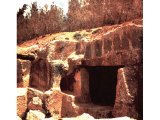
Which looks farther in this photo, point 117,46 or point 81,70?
point 81,70

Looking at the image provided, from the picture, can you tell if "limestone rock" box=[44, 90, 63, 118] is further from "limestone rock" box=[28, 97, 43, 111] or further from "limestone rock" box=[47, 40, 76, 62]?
"limestone rock" box=[47, 40, 76, 62]

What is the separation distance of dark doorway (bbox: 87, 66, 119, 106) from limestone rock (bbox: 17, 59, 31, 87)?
144 cm

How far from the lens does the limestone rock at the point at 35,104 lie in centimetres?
587

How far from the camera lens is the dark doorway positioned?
22.4 ft

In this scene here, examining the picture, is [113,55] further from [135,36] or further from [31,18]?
[31,18]

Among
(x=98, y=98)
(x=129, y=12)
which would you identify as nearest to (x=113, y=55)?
(x=129, y=12)

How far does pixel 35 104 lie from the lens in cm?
596

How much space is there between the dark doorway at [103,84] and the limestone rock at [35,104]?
4.04ft

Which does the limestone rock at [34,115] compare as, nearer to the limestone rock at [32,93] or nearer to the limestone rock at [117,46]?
the limestone rock at [32,93]

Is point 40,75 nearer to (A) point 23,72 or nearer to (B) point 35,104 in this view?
(A) point 23,72

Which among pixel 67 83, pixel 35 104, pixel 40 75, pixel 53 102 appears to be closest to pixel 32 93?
pixel 35 104

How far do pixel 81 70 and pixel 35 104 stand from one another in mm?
1160

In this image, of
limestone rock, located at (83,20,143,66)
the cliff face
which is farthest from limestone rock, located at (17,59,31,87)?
limestone rock, located at (83,20,143,66)

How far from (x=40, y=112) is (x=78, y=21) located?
1.76 m
